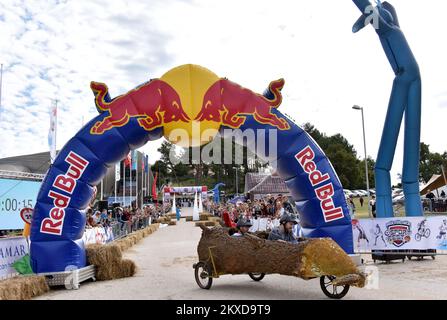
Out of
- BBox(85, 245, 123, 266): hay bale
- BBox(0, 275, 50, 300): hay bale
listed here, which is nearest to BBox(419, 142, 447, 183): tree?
BBox(85, 245, 123, 266): hay bale

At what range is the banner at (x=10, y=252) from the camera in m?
9.16

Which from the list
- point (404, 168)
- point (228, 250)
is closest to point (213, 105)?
point (228, 250)

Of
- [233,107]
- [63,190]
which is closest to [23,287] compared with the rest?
[63,190]

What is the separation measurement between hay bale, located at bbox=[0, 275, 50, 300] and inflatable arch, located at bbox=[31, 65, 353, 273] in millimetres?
1056

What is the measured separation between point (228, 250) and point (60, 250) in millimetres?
3733

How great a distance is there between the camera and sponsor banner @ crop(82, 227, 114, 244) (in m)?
14.0

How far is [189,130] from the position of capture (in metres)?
10.3

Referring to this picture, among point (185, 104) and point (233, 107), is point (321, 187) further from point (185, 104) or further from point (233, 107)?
point (185, 104)

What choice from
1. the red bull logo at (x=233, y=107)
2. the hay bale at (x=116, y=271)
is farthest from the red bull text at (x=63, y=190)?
the red bull logo at (x=233, y=107)

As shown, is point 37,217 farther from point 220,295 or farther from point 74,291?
point 220,295

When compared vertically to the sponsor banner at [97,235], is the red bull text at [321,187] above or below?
above

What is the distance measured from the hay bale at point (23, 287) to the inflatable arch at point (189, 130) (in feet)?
3.47

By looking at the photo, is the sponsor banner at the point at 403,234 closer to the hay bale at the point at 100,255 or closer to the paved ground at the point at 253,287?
the paved ground at the point at 253,287
